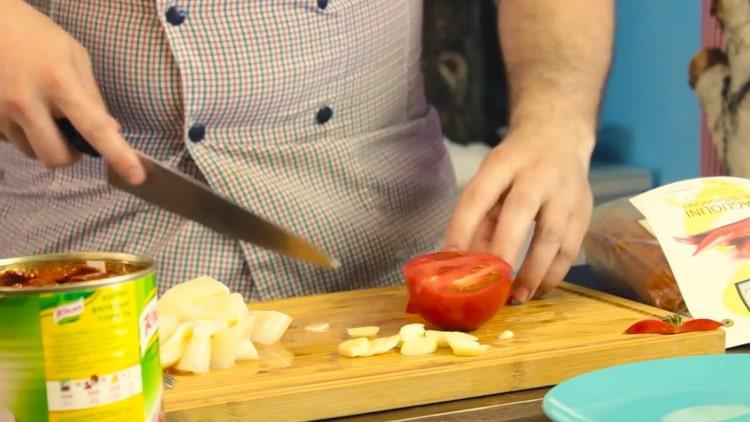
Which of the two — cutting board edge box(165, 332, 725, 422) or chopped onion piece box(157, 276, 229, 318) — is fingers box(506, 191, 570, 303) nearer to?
cutting board edge box(165, 332, 725, 422)

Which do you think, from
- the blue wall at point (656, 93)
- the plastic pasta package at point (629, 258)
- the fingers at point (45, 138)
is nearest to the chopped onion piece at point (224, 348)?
the fingers at point (45, 138)

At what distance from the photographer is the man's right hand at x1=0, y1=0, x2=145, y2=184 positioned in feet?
3.12

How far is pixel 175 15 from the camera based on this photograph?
1160 mm

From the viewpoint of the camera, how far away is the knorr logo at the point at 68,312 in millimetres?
623

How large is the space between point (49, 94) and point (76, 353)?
40 cm

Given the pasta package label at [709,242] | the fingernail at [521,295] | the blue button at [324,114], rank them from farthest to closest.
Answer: the blue button at [324,114] < the fingernail at [521,295] < the pasta package label at [709,242]

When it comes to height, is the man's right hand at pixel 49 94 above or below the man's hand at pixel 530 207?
above

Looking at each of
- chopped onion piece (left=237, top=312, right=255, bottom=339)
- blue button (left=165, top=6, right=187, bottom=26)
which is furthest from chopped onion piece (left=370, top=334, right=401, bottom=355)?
blue button (left=165, top=6, right=187, bottom=26)

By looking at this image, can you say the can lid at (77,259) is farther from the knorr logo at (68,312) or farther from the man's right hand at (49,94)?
the man's right hand at (49,94)

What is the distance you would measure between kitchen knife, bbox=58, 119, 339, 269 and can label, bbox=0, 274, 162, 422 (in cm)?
36

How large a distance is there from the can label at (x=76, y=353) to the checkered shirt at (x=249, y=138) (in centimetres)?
56

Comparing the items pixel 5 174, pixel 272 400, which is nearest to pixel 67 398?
pixel 272 400

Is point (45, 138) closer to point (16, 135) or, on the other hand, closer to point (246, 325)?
point (16, 135)

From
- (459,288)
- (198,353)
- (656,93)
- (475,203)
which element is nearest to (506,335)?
(459,288)
